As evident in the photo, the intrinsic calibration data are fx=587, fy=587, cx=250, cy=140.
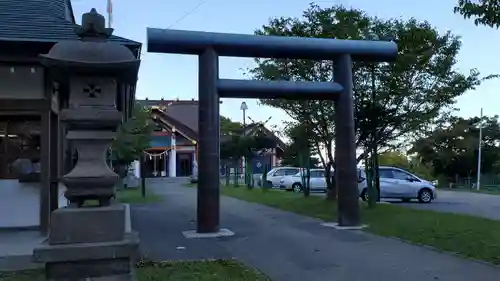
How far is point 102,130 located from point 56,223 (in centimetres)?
116

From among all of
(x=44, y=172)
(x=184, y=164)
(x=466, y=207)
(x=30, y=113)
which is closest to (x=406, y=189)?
(x=466, y=207)

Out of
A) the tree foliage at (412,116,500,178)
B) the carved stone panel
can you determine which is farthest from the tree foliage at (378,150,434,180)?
the carved stone panel

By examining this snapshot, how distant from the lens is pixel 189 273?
8.02 metres

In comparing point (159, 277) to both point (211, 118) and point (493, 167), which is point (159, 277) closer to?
point (211, 118)

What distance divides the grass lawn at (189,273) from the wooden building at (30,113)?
307 centimetres

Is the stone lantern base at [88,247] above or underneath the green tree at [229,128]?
underneath

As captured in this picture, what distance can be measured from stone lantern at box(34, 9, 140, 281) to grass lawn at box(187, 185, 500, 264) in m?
5.69

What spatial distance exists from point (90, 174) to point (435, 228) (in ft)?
27.1

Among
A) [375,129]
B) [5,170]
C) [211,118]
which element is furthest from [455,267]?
[375,129]

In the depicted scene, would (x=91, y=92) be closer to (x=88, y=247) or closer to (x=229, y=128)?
(x=88, y=247)

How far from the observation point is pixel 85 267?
245 inches

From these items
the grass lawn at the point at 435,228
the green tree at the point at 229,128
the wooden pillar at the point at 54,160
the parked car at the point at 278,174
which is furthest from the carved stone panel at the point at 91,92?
the green tree at the point at 229,128

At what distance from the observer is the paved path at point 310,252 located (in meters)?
8.07

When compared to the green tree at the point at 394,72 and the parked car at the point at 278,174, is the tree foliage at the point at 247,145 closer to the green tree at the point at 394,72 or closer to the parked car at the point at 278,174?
the parked car at the point at 278,174
